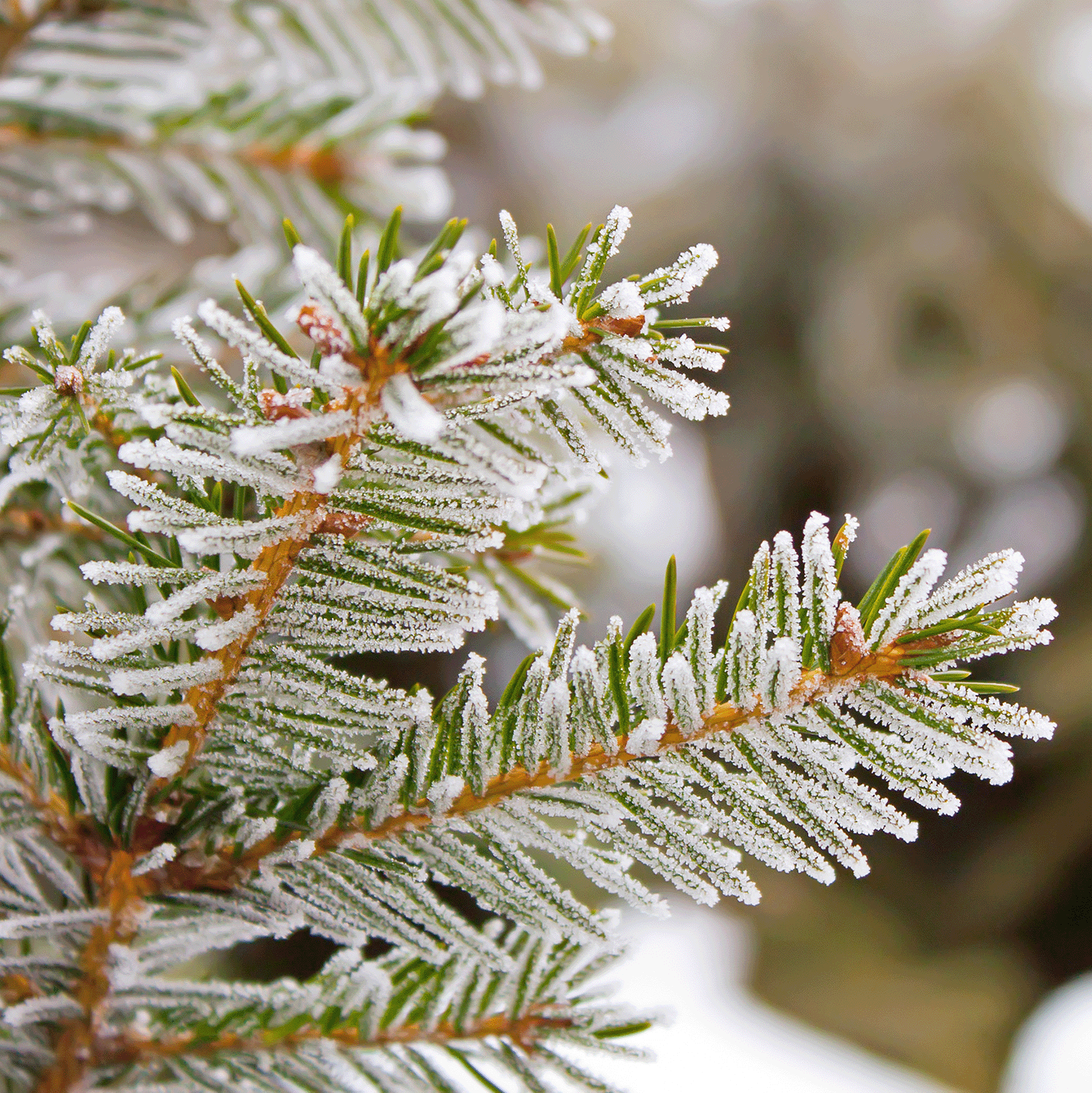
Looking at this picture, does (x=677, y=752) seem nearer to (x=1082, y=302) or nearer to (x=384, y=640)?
(x=384, y=640)

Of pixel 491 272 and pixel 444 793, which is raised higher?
pixel 491 272

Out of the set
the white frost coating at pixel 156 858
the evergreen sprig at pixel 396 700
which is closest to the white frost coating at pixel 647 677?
the evergreen sprig at pixel 396 700

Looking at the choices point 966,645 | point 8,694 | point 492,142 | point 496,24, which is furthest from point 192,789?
point 492,142

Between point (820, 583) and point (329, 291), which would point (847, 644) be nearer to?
point (820, 583)

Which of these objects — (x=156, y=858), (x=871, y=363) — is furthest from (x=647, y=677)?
(x=871, y=363)

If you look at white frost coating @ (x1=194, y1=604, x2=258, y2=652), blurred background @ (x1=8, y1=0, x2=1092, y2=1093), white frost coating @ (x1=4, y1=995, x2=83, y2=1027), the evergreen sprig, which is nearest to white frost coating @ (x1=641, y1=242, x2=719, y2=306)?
the evergreen sprig

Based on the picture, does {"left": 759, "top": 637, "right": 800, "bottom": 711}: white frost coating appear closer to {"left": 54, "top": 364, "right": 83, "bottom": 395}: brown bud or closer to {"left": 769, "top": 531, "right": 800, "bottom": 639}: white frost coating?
{"left": 769, "top": 531, "right": 800, "bottom": 639}: white frost coating

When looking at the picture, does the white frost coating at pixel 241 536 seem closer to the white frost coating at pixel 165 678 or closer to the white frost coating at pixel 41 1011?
the white frost coating at pixel 165 678
